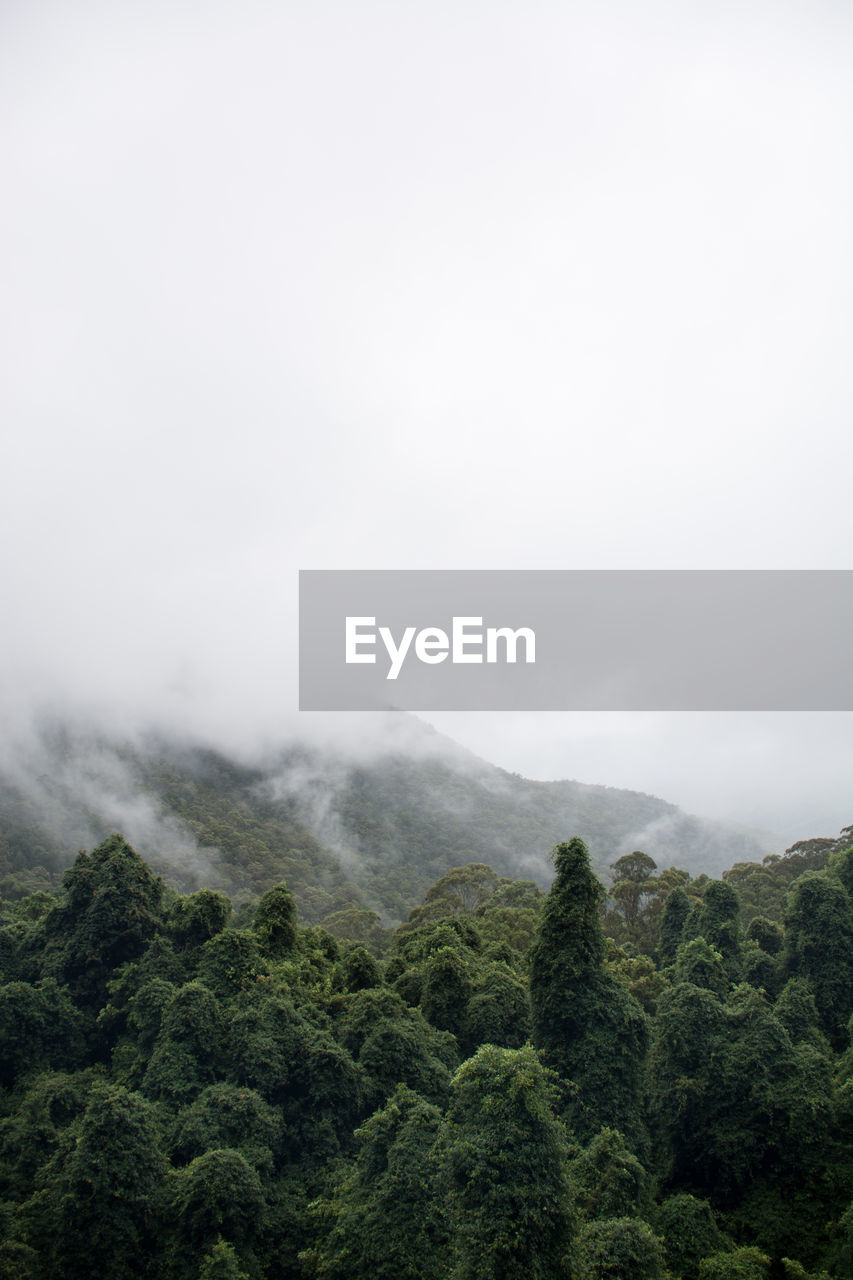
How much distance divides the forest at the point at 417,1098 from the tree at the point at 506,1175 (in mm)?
63

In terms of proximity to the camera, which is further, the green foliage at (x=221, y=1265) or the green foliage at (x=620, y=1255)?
the green foliage at (x=221, y=1265)

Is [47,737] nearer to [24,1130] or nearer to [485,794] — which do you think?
[485,794]

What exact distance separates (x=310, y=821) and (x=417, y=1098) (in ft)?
334

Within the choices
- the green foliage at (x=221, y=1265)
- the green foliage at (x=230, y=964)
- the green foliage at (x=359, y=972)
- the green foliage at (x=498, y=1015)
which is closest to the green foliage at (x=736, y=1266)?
the green foliage at (x=498, y=1015)

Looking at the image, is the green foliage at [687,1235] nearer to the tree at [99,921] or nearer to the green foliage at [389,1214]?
the green foliage at [389,1214]

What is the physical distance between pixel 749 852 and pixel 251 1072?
154 m

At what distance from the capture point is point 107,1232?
60.6 feet

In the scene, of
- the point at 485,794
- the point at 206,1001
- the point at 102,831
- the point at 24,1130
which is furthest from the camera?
the point at 485,794

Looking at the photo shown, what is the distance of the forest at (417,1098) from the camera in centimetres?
1658

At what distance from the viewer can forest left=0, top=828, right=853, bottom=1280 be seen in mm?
16578

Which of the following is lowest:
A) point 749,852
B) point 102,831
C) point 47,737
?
point 749,852

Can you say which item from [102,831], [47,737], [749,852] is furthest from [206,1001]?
[749,852]

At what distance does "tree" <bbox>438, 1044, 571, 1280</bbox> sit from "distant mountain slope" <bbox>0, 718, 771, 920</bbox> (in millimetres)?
73470

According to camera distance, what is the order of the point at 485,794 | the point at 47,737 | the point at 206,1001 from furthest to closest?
the point at 485,794 → the point at 47,737 → the point at 206,1001
